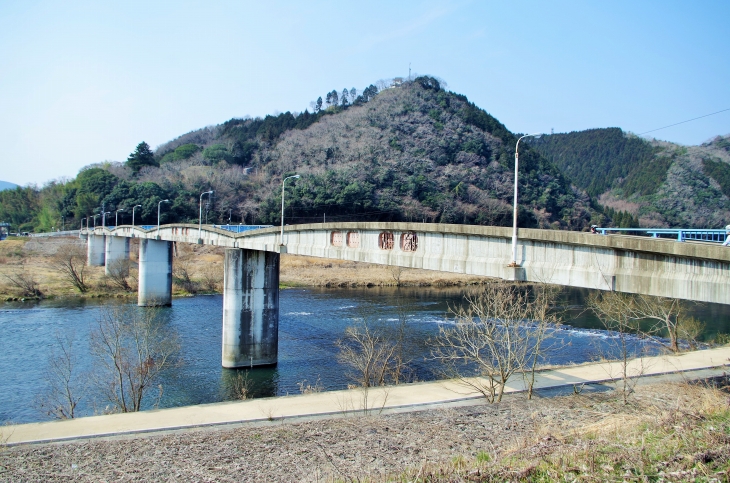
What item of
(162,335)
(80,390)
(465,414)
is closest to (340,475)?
(465,414)

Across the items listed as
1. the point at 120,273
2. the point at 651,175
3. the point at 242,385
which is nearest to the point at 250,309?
the point at 242,385

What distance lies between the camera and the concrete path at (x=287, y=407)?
1345 cm

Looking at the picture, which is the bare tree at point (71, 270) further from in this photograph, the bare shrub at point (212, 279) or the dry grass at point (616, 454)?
the dry grass at point (616, 454)

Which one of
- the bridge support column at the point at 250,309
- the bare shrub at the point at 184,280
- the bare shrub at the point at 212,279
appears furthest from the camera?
the bare shrub at the point at 212,279

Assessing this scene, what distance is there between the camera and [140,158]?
370 ft

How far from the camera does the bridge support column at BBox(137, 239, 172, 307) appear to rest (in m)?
44.2

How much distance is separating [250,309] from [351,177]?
65083 millimetres

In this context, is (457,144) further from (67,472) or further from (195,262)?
(67,472)

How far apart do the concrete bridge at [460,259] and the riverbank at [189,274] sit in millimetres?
16958

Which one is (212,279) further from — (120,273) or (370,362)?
(370,362)

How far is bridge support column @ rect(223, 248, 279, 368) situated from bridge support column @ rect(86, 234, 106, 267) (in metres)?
48.1

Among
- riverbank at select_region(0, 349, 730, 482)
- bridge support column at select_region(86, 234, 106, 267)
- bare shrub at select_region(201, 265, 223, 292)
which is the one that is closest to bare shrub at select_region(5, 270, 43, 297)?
bare shrub at select_region(201, 265, 223, 292)

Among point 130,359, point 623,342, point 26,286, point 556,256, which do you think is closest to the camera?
point 556,256

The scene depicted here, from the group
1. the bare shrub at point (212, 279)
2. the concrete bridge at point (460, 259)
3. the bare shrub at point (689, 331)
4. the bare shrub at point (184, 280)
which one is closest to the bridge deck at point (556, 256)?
the concrete bridge at point (460, 259)
